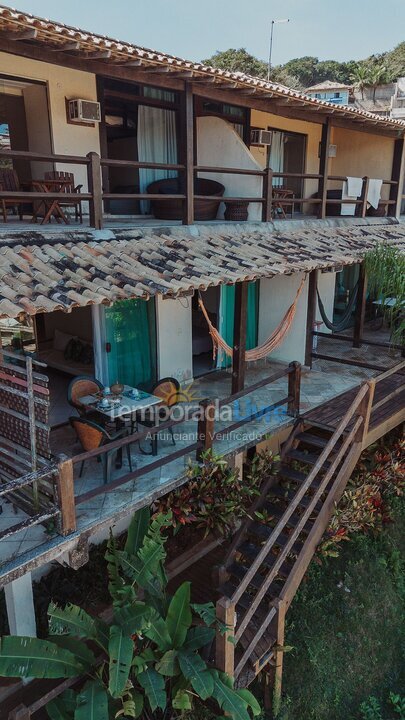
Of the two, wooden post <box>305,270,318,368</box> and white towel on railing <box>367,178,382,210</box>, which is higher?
white towel on railing <box>367,178,382,210</box>

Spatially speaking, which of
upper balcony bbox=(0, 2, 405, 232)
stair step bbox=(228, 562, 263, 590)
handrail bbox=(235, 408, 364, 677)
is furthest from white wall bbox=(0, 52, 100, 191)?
stair step bbox=(228, 562, 263, 590)

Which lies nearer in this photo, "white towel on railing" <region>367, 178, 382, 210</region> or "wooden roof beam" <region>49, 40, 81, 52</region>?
"wooden roof beam" <region>49, 40, 81, 52</region>

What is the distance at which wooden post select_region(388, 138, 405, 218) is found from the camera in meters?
13.5

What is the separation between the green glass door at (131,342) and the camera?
877cm

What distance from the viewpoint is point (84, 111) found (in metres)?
8.62

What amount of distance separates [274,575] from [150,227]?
540 centimetres

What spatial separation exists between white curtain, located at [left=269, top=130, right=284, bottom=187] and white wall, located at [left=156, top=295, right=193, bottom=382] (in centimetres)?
602

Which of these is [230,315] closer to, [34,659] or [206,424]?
[206,424]

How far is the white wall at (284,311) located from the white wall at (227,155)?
1.51 metres

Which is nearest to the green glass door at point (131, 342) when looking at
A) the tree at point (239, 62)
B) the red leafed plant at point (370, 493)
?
the red leafed plant at point (370, 493)

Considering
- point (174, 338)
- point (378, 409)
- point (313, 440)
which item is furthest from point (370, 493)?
point (174, 338)

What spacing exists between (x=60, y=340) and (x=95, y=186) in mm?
5041

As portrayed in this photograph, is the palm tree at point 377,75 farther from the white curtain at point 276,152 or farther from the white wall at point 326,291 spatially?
the white wall at point 326,291

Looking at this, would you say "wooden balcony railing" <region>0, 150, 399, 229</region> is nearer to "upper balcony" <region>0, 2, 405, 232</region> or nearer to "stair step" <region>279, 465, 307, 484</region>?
"upper balcony" <region>0, 2, 405, 232</region>
